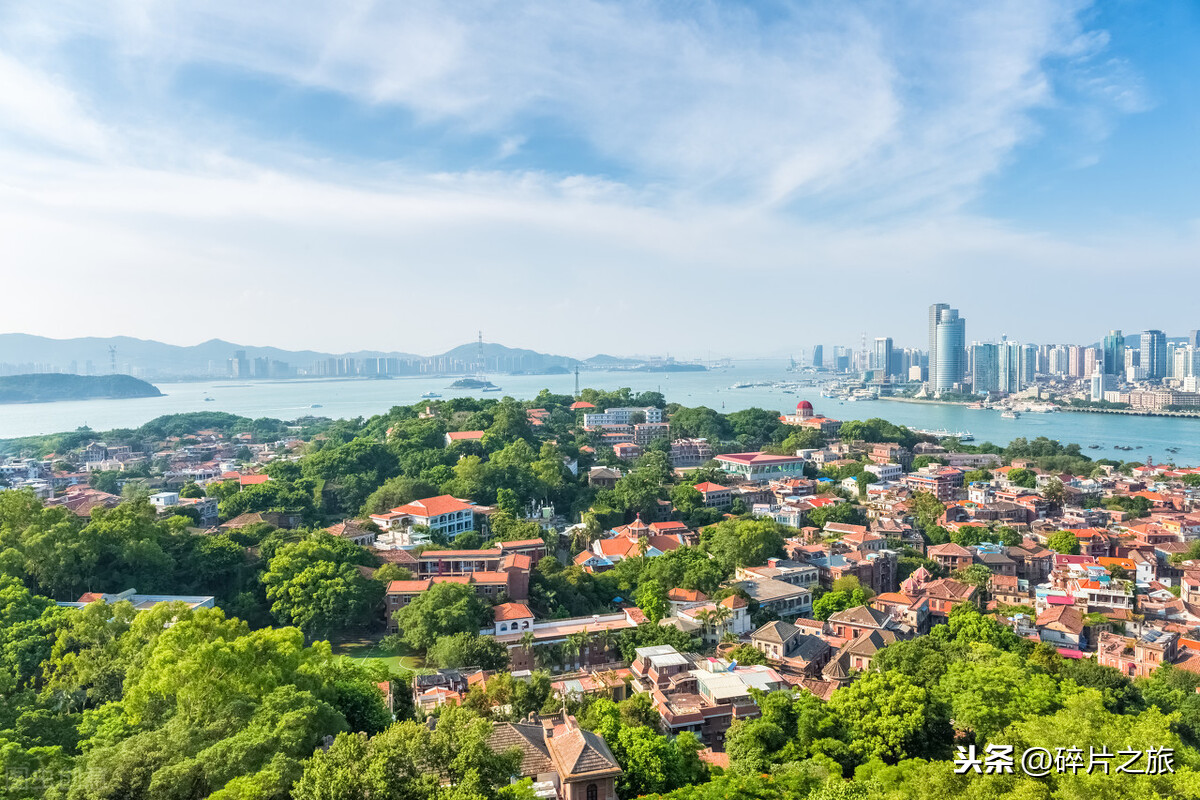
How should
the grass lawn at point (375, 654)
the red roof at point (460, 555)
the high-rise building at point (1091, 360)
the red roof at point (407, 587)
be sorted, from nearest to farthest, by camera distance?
the grass lawn at point (375, 654) → the red roof at point (407, 587) → the red roof at point (460, 555) → the high-rise building at point (1091, 360)

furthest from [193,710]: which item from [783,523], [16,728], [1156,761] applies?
[783,523]

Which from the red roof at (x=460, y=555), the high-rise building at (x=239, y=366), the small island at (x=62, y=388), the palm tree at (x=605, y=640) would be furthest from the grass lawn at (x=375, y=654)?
the high-rise building at (x=239, y=366)

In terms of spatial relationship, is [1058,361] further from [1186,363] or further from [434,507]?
[434,507]

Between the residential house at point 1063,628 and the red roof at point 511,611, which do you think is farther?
the residential house at point 1063,628

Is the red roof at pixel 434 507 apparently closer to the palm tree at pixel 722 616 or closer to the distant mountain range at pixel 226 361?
the palm tree at pixel 722 616

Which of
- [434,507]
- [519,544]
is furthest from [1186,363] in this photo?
[434,507]

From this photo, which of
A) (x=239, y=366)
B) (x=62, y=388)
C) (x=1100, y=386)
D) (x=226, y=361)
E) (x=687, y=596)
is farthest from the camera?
(x=226, y=361)
